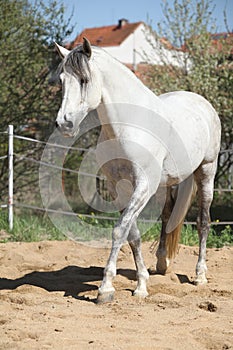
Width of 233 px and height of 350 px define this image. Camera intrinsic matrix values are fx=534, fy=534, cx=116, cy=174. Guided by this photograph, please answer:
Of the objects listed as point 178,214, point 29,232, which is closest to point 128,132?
point 178,214

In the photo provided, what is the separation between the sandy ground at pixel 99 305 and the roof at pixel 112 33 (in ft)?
101

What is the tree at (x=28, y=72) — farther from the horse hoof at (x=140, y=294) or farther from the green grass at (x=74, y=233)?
the horse hoof at (x=140, y=294)

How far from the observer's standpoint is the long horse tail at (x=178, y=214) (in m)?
5.14

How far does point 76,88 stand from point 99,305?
5.04 ft

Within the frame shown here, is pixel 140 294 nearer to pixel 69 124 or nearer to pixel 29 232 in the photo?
pixel 69 124

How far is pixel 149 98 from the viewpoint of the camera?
166 inches

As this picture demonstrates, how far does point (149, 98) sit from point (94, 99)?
0.56 meters

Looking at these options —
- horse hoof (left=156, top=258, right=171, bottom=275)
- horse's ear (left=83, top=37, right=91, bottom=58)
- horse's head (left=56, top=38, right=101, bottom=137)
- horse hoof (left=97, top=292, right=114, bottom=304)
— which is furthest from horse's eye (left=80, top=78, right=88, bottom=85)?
horse hoof (left=156, top=258, right=171, bottom=275)

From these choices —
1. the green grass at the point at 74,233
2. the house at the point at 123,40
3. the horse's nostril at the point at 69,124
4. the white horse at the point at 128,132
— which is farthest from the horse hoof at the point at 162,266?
the house at the point at 123,40

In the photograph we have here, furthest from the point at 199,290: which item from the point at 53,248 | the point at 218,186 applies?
the point at 218,186

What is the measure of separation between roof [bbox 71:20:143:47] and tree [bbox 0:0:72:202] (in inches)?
997

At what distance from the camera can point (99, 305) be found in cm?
378

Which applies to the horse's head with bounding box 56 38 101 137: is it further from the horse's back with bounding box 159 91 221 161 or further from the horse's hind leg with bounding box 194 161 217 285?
the horse's hind leg with bounding box 194 161 217 285

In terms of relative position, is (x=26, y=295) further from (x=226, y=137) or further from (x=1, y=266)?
(x=226, y=137)
